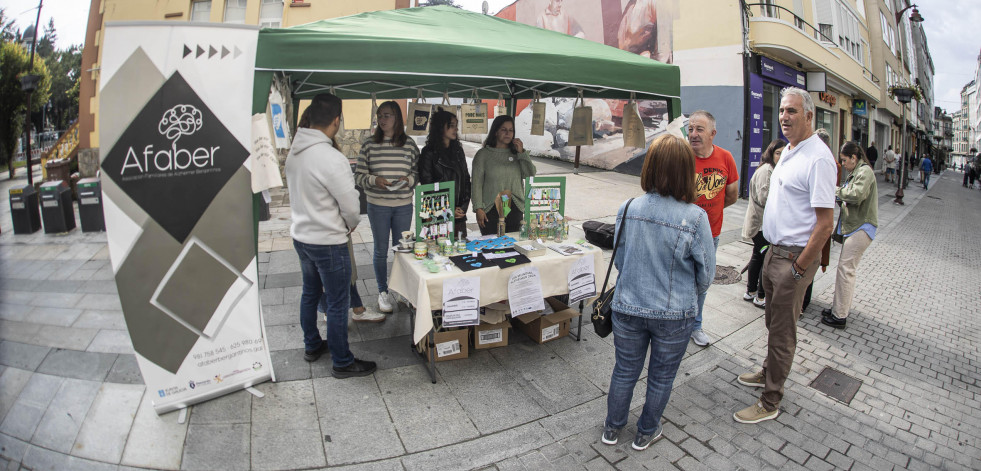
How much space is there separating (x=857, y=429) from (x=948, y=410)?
0.92 meters

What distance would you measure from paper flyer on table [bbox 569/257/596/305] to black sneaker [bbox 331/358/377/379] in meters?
1.61

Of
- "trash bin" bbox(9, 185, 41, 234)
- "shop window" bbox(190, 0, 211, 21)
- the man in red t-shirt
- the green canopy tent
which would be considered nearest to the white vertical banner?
the green canopy tent

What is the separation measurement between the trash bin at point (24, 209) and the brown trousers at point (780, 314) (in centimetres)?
1090

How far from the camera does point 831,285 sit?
597cm

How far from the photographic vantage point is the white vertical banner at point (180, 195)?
258 centimetres

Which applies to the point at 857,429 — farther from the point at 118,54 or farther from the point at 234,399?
the point at 118,54

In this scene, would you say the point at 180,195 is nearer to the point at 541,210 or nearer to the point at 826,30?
the point at 541,210

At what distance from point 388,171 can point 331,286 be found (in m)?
1.28

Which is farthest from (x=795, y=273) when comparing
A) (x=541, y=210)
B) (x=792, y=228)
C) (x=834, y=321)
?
(x=834, y=321)

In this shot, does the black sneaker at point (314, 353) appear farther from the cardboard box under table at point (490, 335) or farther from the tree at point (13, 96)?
the tree at point (13, 96)

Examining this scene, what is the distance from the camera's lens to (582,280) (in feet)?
12.3

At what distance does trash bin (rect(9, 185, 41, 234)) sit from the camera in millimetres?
7945

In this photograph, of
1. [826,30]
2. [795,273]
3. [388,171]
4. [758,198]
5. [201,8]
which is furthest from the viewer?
[826,30]

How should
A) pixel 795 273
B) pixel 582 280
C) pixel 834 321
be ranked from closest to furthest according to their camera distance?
pixel 795 273 < pixel 582 280 < pixel 834 321
